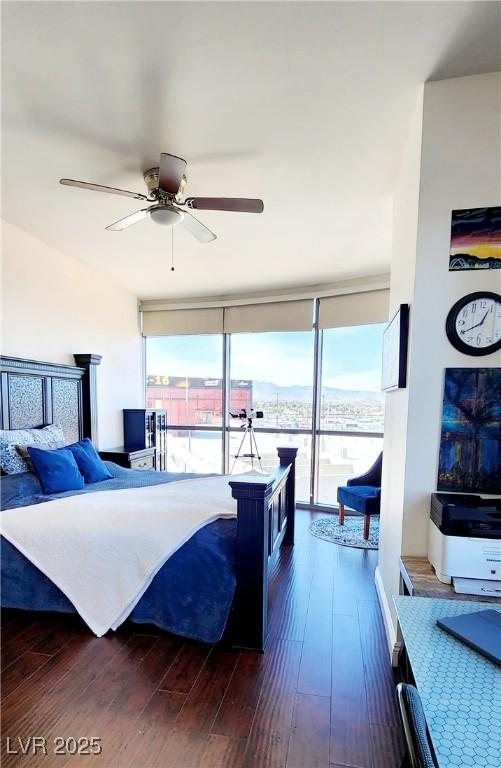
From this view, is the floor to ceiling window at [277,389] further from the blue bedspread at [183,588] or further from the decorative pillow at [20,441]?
the blue bedspread at [183,588]

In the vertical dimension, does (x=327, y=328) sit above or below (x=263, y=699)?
above

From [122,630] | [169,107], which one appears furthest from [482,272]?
[122,630]

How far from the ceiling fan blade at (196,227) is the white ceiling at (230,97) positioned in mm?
336

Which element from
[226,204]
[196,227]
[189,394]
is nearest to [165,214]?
[196,227]

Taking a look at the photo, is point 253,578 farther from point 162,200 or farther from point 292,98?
point 292,98

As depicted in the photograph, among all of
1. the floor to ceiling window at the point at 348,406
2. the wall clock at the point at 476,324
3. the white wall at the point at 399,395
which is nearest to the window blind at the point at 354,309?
the floor to ceiling window at the point at 348,406

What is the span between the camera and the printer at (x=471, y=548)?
1368 mm

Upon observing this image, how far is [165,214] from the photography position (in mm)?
2121

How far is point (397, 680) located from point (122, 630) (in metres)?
1.47

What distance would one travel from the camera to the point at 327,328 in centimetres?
425

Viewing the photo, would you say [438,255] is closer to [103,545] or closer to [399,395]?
[399,395]

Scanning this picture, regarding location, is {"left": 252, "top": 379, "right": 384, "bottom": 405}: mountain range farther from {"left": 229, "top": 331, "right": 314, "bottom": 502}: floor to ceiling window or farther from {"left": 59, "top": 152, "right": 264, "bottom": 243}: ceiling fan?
{"left": 59, "top": 152, "right": 264, "bottom": 243}: ceiling fan

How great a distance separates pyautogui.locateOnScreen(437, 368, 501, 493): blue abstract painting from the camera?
5.19ft

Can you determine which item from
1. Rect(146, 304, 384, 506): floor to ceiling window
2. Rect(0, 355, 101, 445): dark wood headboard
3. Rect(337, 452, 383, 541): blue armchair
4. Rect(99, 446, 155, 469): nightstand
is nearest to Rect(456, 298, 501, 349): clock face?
Rect(337, 452, 383, 541): blue armchair
